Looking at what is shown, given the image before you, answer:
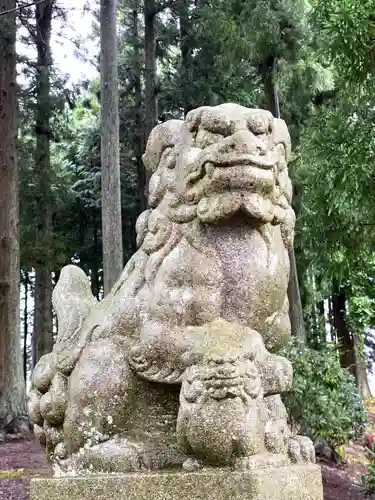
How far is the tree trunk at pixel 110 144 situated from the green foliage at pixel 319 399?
2626 millimetres

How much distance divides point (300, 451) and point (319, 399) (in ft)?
Answer: 14.8

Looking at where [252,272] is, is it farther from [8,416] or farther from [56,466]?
[8,416]

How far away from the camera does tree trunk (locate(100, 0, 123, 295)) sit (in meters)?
8.42

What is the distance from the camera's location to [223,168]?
2.60 metres

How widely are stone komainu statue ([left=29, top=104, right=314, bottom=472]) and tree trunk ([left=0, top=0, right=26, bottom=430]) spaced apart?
6896mm

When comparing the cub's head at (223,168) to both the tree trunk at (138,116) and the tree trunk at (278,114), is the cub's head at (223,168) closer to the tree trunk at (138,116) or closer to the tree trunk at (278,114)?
the tree trunk at (278,114)

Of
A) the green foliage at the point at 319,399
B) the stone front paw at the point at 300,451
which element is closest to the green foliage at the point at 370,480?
the green foliage at the point at 319,399

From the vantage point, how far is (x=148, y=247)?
9.02ft

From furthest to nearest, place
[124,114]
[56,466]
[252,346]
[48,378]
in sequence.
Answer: [124,114] < [48,378] < [56,466] < [252,346]

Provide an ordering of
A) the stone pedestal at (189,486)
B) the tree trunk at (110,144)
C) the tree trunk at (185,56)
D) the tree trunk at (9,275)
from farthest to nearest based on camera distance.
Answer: the tree trunk at (185,56), the tree trunk at (9,275), the tree trunk at (110,144), the stone pedestal at (189,486)

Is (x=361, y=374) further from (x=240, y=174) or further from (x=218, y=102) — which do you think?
(x=240, y=174)

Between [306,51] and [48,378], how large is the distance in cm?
764

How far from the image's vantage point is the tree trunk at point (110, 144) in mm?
8422

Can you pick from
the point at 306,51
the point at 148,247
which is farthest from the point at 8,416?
the point at 148,247
